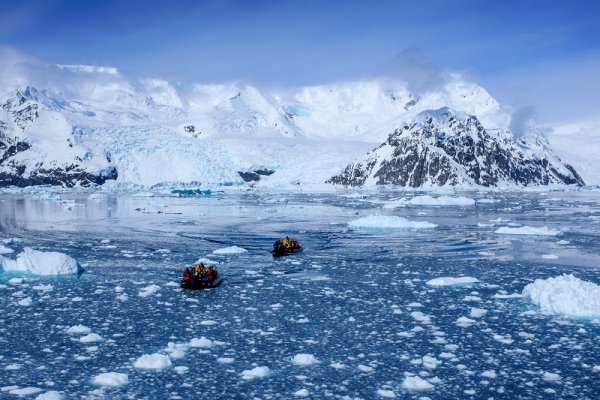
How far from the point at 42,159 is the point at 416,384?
18895 centimetres

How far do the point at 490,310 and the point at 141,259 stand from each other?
17.3 m

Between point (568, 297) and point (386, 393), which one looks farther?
point (568, 297)

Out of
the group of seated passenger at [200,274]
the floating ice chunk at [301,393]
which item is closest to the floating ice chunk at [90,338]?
the floating ice chunk at [301,393]

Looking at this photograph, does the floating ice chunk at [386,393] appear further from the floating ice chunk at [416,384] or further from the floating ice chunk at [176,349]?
the floating ice chunk at [176,349]

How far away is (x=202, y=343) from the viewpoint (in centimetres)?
1420

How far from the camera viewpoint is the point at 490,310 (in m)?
17.6

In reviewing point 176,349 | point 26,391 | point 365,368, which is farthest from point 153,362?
point 365,368

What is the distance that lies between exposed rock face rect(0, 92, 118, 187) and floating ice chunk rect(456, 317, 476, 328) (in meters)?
162

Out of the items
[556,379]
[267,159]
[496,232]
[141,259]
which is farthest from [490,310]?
[267,159]

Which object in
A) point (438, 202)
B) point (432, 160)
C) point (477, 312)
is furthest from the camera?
point (432, 160)

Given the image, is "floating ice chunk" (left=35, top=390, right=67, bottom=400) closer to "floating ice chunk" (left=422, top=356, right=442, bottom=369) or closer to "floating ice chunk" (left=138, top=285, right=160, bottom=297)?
"floating ice chunk" (left=422, top=356, right=442, bottom=369)

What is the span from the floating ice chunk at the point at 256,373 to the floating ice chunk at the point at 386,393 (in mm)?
2445

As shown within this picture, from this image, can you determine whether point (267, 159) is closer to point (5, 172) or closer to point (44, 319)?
point (5, 172)

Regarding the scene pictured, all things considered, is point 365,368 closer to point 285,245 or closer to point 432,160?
point 285,245
